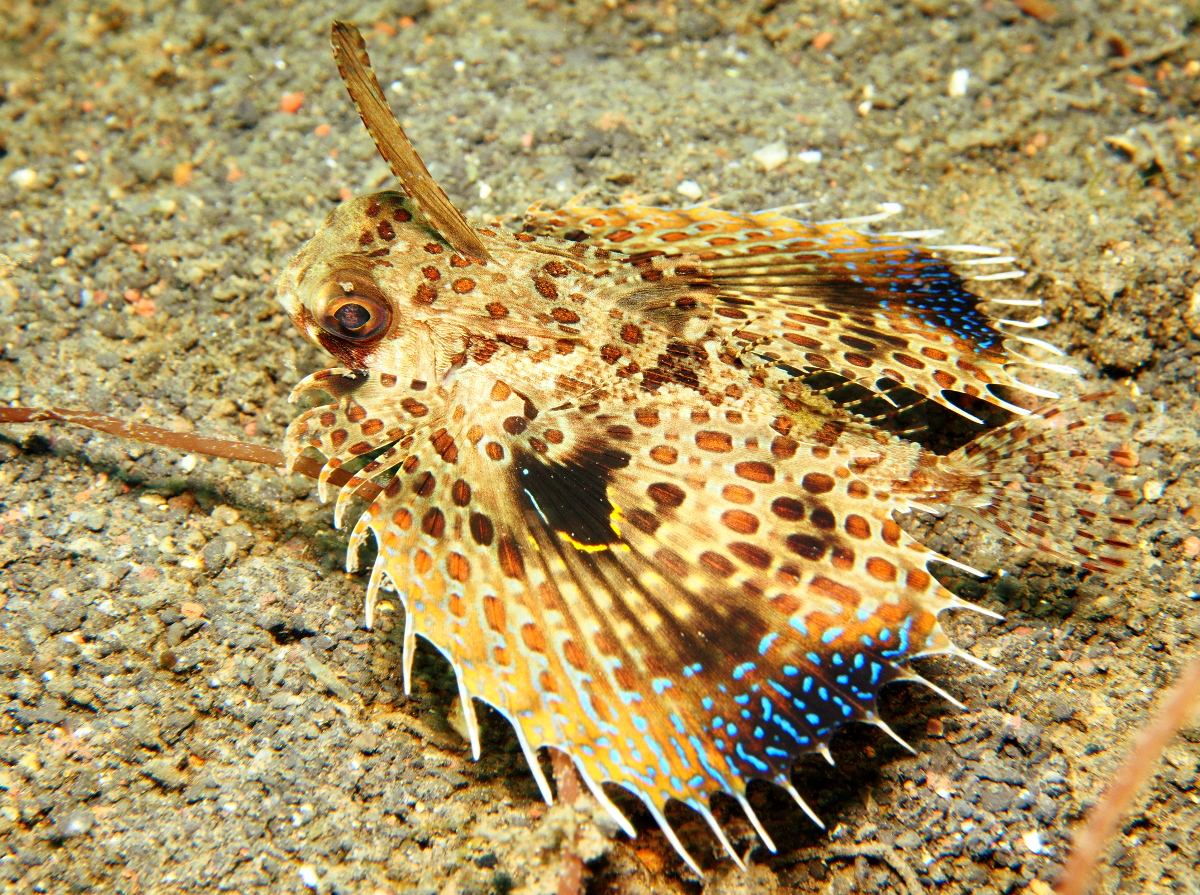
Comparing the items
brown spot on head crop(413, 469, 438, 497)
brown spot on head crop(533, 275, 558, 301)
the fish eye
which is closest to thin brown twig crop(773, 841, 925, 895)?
brown spot on head crop(413, 469, 438, 497)

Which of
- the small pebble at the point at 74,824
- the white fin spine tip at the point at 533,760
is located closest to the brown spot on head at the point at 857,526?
the white fin spine tip at the point at 533,760

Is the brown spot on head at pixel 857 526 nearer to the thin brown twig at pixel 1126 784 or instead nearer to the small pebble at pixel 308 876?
the thin brown twig at pixel 1126 784

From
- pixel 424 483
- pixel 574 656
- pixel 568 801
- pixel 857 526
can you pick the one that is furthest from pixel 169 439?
pixel 857 526

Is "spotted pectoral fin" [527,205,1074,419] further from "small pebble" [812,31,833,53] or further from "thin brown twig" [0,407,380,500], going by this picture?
"small pebble" [812,31,833,53]

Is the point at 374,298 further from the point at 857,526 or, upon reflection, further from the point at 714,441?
the point at 857,526

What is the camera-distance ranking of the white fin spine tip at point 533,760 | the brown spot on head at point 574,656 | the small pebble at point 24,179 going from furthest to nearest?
1. the small pebble at point 24,179
2. the brown spot on head at point 574,656
3. the white fin spine tip at point 533,760

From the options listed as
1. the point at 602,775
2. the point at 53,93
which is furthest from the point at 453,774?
the point at 53,93
